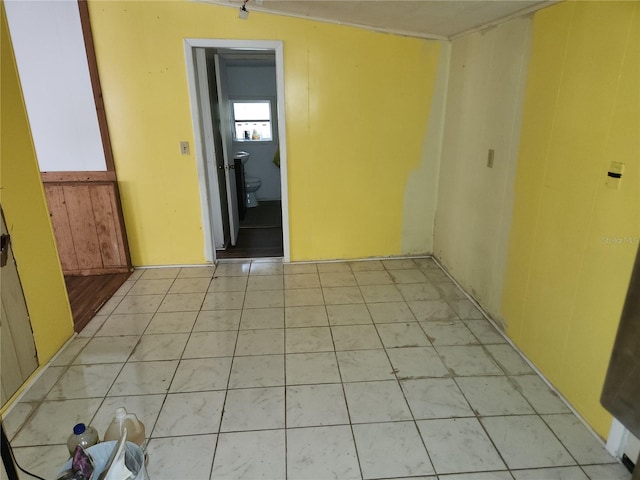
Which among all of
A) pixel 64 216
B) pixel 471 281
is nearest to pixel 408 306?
pixel 471 281

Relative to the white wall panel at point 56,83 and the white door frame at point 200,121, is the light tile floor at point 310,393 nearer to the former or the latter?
the white door frame at point 200,121

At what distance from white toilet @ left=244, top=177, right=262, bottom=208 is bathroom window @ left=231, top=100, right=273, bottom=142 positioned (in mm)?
731

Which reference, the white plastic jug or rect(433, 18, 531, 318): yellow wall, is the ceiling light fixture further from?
the white plastic jug

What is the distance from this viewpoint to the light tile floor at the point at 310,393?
169 cm

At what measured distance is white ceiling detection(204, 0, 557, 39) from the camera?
2285mm

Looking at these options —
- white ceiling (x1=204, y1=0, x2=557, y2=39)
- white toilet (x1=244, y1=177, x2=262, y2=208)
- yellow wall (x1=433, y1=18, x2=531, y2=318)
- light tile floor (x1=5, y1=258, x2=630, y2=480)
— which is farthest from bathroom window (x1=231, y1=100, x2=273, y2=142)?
light tile floor (x1=5, y1=258, x2=630, y2=480)

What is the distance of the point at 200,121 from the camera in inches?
136

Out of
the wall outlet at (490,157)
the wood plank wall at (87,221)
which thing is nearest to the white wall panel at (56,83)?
the wood plank wall at (87,221)

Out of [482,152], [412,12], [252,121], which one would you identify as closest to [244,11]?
[412,12]

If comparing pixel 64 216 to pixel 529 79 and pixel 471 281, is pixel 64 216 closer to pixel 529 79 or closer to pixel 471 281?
pixel 471 281

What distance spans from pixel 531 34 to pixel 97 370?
3149mm

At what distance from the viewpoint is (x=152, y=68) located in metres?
3.24

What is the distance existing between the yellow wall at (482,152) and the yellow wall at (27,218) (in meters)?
2.82

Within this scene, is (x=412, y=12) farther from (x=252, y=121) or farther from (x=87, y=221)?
(x=252, y=121)
